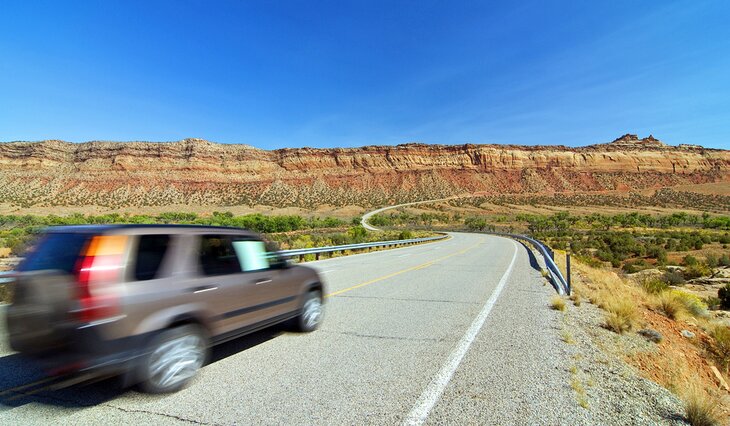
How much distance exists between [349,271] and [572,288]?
289 inches

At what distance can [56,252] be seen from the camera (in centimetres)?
374

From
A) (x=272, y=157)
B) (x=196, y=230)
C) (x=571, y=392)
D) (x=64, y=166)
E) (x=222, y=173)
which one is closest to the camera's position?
(x=571, y=392)

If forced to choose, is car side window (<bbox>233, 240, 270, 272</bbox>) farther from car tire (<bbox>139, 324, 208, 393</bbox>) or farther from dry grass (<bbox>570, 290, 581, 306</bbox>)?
dry grass (<bbox>570, 290, 581, 306</bbox>)

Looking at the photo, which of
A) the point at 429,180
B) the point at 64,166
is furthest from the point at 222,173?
the point at 429,180

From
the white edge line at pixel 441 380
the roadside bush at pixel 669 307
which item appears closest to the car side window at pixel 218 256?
the white edge line at pixel 441 380

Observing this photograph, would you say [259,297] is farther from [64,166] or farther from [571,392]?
[64,166]

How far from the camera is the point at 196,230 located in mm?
4680

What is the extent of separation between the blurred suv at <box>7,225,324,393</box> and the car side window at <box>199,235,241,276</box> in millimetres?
13

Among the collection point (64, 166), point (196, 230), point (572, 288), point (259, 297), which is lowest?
point (572, 288)

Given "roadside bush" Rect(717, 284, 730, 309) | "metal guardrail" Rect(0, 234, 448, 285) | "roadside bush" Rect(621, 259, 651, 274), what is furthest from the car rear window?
"roadside bush" Rect(621, 259, 651, 274)

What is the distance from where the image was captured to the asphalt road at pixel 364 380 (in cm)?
367

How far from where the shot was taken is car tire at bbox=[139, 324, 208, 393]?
12.7 feet

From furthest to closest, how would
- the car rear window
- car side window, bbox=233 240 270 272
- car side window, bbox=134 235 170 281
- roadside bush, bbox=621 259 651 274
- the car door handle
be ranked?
roadside bush, bbox=621 259 651 274
car side window, bbox=233 240 270 272
the car door handle
car side window, bbox=134 235 170 281
the car rear window

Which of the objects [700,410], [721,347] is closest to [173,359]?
[700,410]
